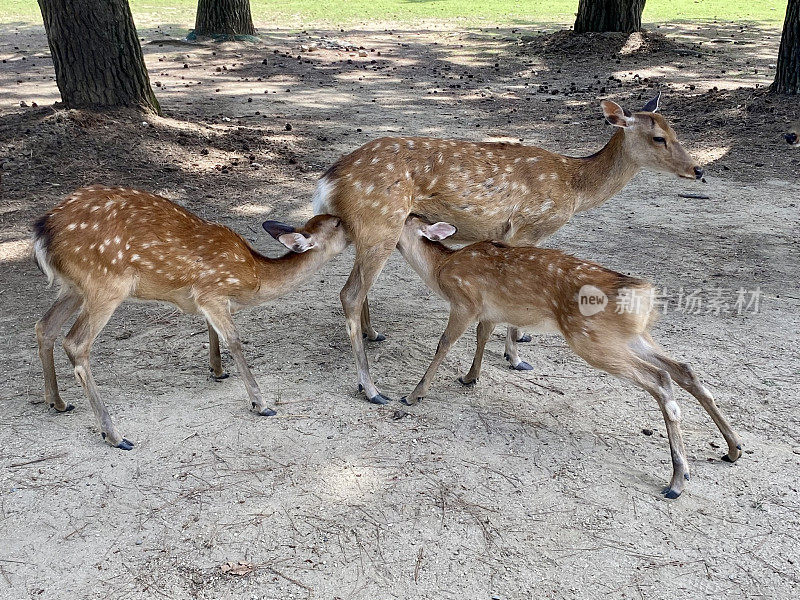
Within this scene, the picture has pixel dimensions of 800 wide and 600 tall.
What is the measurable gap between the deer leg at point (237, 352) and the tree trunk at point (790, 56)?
789 cm

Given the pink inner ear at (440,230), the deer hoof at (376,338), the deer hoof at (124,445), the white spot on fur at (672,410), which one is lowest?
the deer hoof at (376,338)

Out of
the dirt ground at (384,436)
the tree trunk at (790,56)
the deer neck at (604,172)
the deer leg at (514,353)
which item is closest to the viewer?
the dirt ground at (384,436)

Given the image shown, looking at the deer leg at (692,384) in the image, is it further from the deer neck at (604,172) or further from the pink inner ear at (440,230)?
the deer neck at (604,172)

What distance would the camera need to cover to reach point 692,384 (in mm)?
3881

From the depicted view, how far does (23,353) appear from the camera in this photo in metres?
4.80

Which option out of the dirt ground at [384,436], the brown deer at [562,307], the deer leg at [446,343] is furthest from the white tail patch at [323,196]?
the deer leg at [446,343]

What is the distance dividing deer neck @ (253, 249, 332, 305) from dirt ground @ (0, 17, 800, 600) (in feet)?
1.59

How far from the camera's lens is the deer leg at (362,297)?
14.5 feet

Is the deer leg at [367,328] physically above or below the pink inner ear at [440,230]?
below

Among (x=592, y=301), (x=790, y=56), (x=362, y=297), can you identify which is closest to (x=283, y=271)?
(x=362, y=297)

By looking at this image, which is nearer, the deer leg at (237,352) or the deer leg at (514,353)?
the deer leg at (237,352)

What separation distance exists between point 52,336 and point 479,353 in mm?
2263

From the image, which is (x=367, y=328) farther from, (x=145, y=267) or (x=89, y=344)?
(x=89, y=344)

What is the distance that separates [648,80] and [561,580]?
986 cm
